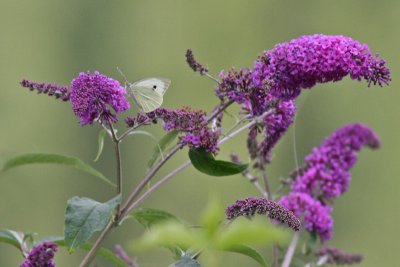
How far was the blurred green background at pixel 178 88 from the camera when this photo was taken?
3.20m

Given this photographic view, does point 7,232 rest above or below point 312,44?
below

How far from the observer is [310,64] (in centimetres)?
71

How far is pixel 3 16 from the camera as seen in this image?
12.8ft

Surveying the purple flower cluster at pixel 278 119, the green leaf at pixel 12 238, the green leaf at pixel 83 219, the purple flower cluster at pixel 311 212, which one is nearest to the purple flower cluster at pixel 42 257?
the green leaf at pixel 83 219

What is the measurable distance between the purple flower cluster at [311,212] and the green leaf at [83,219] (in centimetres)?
38

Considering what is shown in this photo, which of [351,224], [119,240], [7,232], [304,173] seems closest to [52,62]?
[119,240]

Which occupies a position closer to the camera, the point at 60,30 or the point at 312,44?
the point at 312,44

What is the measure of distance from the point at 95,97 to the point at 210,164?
0.40 feet

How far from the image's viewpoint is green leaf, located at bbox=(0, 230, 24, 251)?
69cm

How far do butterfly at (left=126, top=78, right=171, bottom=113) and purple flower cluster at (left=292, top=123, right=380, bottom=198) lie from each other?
1.04 feet

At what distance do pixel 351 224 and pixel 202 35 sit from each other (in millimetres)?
1219

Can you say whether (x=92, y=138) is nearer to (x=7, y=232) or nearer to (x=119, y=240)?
(x=119, y=240)

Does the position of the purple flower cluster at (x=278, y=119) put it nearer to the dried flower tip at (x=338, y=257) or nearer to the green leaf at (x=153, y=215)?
the green leaf at (x=153, y=215)

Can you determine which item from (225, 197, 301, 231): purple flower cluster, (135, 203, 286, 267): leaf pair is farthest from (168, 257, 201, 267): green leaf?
(135, 203, 286, 267): leaf pair
